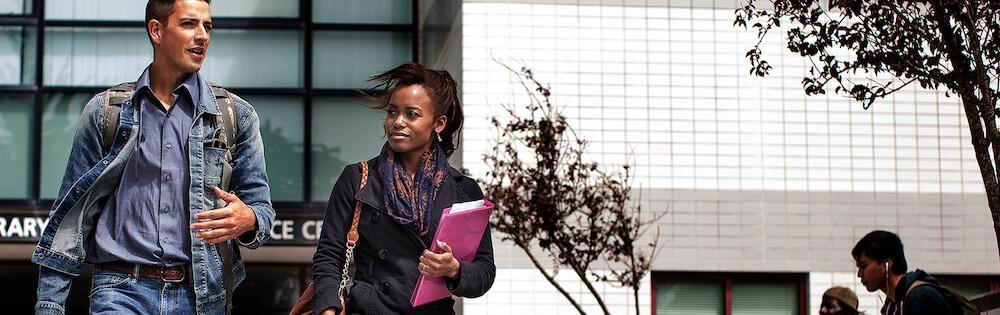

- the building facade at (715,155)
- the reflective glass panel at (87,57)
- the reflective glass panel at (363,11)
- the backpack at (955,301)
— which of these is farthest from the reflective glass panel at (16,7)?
the backpack at (955,301)

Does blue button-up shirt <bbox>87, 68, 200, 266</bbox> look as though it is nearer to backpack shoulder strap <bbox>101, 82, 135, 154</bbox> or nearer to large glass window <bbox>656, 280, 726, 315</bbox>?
backpack shoulder strap <bbox>101, 82, 135, 154</bbox>

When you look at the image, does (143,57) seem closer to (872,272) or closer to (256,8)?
(256,8)

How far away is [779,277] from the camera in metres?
15.4

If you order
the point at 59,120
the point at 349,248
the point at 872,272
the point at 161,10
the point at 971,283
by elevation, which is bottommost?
the point at 971,283

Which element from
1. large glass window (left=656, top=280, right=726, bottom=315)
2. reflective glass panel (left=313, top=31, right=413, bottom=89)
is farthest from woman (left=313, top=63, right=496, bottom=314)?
reflective glass panel (left=313, top=31, right=413, bottom=89)

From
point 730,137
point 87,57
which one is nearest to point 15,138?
point 87,57

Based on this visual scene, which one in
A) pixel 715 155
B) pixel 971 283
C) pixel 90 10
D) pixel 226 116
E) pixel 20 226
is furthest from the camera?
pixel 90 10

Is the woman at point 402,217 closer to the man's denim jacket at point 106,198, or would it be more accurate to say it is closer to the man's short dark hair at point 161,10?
the man's denim jacket at point 106,198

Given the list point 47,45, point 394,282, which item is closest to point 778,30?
point 47,45

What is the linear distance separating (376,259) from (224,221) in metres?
0.68

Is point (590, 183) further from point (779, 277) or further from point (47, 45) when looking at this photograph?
point (47, 45)

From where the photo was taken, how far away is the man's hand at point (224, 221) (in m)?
5.39

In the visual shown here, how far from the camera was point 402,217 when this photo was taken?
5.79 metres

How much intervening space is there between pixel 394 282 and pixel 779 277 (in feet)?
33.3
